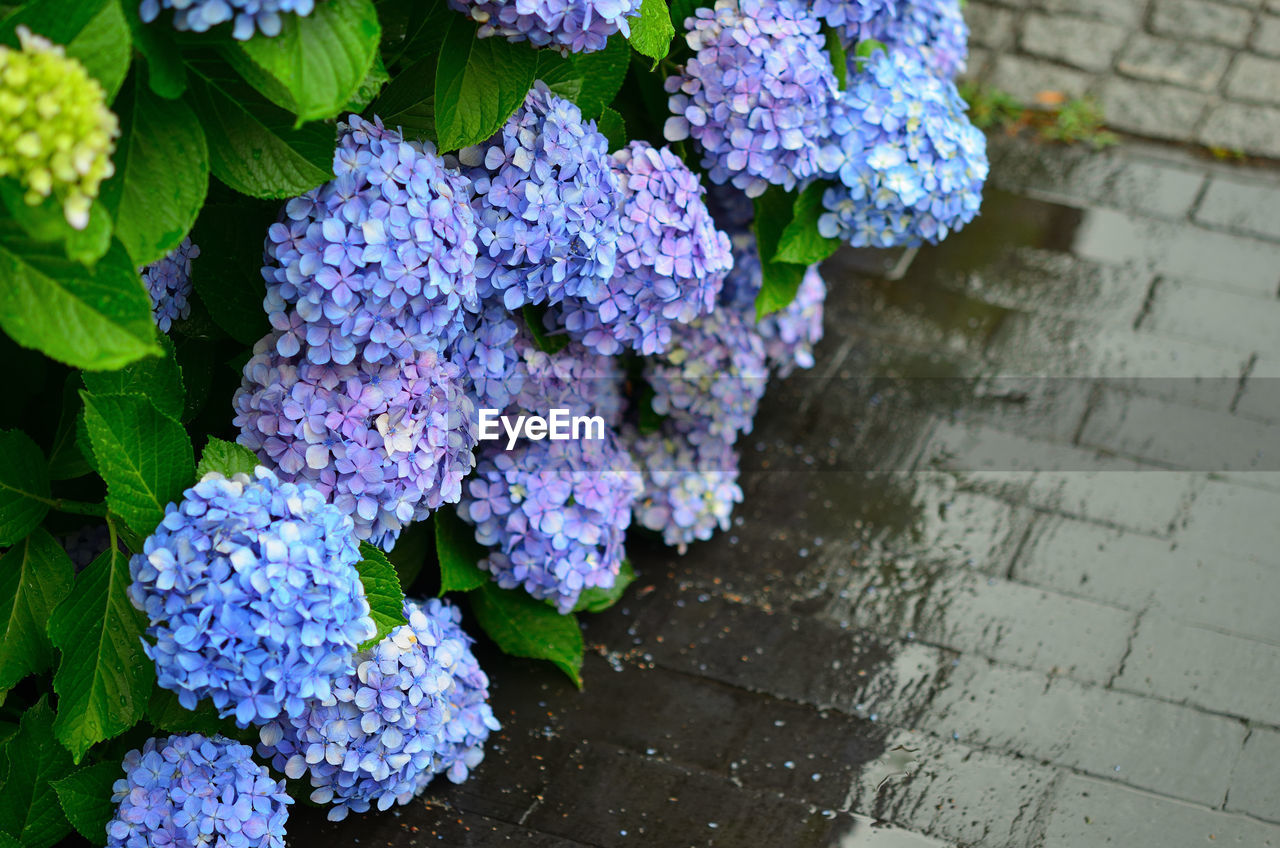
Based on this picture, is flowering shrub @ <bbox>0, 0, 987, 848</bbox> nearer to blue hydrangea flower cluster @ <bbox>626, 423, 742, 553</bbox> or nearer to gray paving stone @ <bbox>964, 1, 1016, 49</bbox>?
blue hydrangea flower cluster @ <bbox>626, 423, 742, 553</bbox>

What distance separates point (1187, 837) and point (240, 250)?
1.66 metres

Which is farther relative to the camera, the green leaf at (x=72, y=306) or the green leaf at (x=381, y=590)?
the green leaf at (x=381, y=590)

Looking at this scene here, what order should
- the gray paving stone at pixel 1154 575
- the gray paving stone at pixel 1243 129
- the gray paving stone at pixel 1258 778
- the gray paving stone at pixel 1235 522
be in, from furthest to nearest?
the gray paving stone at pixel 1243 129
the gray paving stone at pixel 1235 522
the gray paving stone at pixel 1154 575
the gray paving stone at pixel 1258 778

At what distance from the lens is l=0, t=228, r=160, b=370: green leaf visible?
1159 millimetres

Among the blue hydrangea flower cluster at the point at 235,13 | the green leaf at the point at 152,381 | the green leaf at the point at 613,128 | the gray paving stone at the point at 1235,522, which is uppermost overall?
the blue hydrangea flower cluster at the point at 235,13

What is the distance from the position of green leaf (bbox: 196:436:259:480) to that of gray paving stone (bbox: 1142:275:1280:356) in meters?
2.31

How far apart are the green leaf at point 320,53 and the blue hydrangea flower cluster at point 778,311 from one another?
3.81 ft

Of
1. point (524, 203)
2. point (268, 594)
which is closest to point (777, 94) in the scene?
point (524, 203)

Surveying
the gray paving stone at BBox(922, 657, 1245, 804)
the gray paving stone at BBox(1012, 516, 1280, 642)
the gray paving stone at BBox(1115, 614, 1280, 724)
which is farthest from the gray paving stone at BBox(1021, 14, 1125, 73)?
the gray paving stone at BBox(922, 657, 1245, 804)

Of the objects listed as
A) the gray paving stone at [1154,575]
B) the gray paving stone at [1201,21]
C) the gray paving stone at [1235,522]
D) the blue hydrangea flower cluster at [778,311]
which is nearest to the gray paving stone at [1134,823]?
the gray paving stone at [1154,575]

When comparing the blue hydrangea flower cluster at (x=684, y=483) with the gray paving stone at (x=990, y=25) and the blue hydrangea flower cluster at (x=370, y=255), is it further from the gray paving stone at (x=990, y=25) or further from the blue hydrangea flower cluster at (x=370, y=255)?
the gray paving stone at (x=990, y=25)

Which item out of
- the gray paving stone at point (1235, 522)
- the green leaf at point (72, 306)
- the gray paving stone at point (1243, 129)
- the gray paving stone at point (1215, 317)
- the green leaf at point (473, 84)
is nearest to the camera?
the green leaf at point (72, 306)

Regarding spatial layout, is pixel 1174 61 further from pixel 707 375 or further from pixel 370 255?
pixel 370 255

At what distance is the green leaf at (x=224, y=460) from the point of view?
141 centimetres
